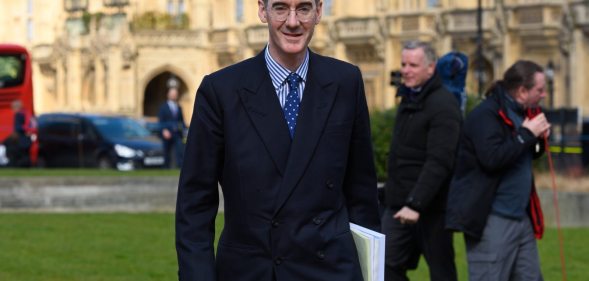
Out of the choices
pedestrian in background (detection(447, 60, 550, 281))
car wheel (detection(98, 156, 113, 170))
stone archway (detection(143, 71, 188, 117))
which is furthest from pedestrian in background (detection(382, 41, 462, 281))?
stone archway (detection(143, 71, 188, 117))

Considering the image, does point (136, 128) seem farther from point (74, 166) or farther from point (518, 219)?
point (518, 219)

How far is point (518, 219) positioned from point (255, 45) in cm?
5040

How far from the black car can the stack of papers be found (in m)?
30.1

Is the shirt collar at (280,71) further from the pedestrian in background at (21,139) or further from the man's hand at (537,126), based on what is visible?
the pedestrian in background at (21,139)

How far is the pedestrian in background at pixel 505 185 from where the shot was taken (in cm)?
869

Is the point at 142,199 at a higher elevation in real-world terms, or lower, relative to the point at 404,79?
lower

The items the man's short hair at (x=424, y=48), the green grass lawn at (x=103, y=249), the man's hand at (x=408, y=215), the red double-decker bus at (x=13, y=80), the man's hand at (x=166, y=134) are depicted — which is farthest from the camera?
the red double-decker bus at (x=13, y=80)

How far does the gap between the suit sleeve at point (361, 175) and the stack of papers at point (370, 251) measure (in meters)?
0.10

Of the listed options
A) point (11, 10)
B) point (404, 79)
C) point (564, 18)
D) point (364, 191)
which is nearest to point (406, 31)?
point (564, 18)

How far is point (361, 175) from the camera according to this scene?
Answer: 18.9 feet

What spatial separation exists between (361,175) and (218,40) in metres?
56.7

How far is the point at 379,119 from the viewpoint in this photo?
24.0 metres

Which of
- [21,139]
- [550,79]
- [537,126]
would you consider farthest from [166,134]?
[537,126]

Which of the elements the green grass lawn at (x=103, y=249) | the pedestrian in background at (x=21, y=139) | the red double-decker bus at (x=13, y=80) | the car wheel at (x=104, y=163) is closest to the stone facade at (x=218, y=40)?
the red double-decker bus at (x=13, y=80)
